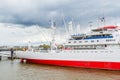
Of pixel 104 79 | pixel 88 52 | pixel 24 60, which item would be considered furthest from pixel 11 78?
pixel 24 60

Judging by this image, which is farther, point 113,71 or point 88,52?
point 88,52

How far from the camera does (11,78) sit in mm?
26172

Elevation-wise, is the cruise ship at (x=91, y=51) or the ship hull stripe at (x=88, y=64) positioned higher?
the cruise ship at (x=91, y=51)

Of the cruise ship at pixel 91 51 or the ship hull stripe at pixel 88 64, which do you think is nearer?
the ship hull stripe at pixel 88 64

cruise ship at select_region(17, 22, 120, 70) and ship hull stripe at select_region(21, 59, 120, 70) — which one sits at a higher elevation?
cruise ship at select_region(17, 22, 120, 70)

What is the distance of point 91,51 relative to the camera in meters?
34.4

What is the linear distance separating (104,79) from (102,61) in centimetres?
782

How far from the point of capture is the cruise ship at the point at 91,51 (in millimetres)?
32312

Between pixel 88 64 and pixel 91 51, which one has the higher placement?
pixel 91 51

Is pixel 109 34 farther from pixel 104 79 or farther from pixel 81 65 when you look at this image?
pixel 104 79

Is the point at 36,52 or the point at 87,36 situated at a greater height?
the point at 87,36

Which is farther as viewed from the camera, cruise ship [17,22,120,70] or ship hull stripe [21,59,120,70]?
cruise ship [17,22,120,70]

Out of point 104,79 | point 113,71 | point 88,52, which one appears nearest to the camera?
point 104,79

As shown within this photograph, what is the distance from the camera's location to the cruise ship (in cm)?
3231
